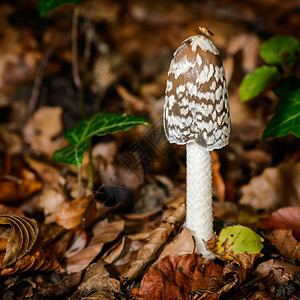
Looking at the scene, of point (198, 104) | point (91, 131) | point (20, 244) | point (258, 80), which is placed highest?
point (258, 80)

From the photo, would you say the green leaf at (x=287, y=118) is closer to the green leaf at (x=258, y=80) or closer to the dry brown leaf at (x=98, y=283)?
the green leaf at (x=258, y=80)

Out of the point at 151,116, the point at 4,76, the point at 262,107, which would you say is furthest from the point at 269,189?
the point at 4,76

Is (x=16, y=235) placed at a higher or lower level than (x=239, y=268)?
higher

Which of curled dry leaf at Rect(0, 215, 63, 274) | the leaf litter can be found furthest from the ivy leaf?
curled dry leaf at Rect(0, 215, 63, 274)

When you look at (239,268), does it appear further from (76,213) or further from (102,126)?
(102,126)

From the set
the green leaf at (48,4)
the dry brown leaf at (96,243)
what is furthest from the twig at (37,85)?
the dry brown leaf at (96,243)

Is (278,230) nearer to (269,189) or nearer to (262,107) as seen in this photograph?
(269,189)

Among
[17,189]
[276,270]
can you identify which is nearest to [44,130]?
[17,189]

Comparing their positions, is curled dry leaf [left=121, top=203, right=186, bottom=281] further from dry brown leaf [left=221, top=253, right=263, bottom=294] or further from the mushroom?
dry brown leaf [left=221, top=253, right=263, bottom=294]
